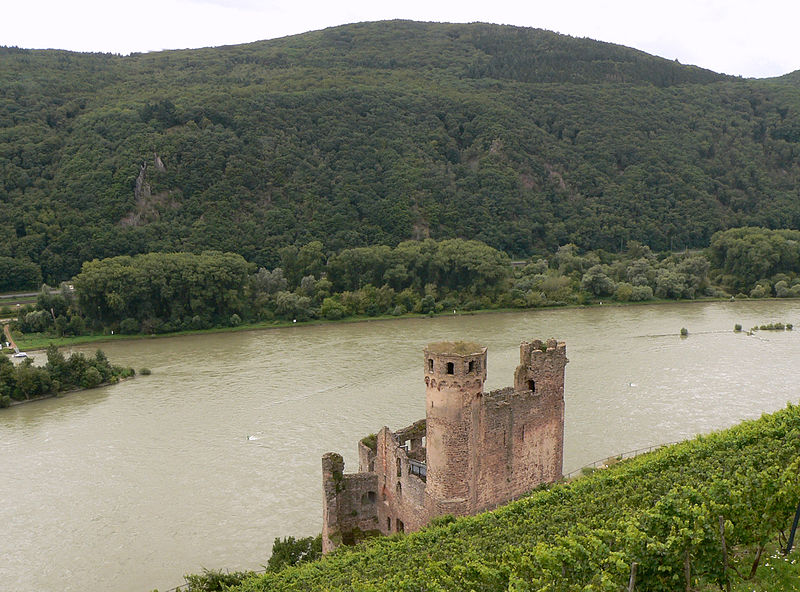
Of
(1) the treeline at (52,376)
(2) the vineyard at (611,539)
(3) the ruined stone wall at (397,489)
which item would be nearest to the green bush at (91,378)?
(1) the treeline at (52,376)

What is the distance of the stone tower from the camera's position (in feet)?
64.1

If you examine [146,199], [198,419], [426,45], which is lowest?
[198,419]

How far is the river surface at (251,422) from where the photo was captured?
89.6 feet

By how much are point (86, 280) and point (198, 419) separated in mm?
29406

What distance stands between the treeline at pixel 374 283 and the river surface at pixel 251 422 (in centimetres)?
469

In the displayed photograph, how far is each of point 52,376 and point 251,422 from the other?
16610 mm

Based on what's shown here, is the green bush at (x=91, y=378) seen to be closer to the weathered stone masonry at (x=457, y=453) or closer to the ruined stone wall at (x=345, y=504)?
the weathered stone masonry at (x=457, y=453)

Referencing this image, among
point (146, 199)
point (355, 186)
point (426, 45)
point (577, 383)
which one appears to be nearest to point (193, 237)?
point (146, 199)

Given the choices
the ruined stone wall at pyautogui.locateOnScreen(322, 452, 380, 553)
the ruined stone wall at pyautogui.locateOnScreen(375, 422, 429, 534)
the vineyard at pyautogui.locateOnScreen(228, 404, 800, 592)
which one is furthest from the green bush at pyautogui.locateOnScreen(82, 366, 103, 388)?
the vineyard at pyautogui.locateOnScreen(228, 404, 800, 592)

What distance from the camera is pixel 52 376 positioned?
155 ft

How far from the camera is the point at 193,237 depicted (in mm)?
81125

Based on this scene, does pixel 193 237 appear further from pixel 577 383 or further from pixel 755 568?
pixel 755 568

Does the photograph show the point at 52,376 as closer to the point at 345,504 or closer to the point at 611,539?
the point at 345,504

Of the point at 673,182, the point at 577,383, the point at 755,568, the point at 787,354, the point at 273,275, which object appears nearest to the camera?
the point at 755,568
